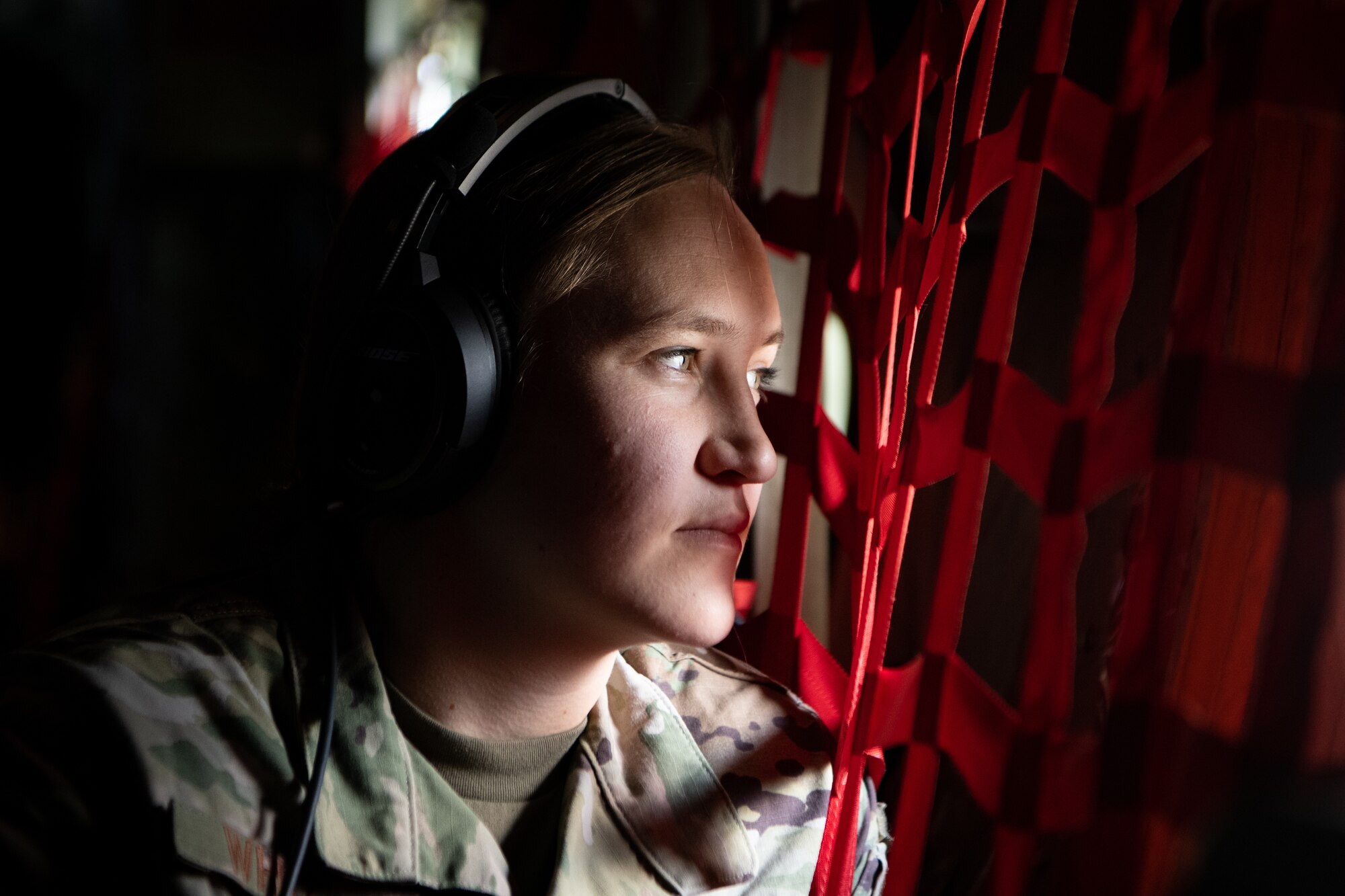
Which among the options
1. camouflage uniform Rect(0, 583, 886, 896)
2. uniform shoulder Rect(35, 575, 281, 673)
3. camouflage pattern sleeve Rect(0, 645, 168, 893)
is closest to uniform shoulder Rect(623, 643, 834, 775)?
camouflage uniform Rect(0, 583, 886, 896)

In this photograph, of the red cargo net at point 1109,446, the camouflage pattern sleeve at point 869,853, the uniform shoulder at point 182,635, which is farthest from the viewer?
the camouflage pattern sleeve at point 869,853

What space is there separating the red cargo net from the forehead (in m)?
0.12

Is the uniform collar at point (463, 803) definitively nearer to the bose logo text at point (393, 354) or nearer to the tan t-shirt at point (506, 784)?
the tan t-shirt at point (506, 784)

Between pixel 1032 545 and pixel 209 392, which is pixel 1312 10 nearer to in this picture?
pixel 1032 545

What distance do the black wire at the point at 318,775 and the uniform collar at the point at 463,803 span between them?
12 millimetres

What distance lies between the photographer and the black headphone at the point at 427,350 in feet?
2.44

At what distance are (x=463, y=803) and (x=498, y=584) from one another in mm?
177

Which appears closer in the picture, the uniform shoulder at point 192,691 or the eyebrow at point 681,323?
the uniform shoulder at point 192,691

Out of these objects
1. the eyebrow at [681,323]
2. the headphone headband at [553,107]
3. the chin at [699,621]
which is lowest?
the chin at [699,621]

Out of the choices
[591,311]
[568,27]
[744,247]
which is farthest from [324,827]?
[568,27]

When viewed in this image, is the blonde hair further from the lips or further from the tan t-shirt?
the tan t-shirt

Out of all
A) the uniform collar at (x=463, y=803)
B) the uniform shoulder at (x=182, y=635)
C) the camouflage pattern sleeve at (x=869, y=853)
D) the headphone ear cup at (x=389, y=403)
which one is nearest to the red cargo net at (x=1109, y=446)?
the camouflage pattern sleeve at (x=869, y=853)

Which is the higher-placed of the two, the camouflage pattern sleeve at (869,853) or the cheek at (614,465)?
the cheek at (614,465)

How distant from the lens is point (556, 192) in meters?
0.86
